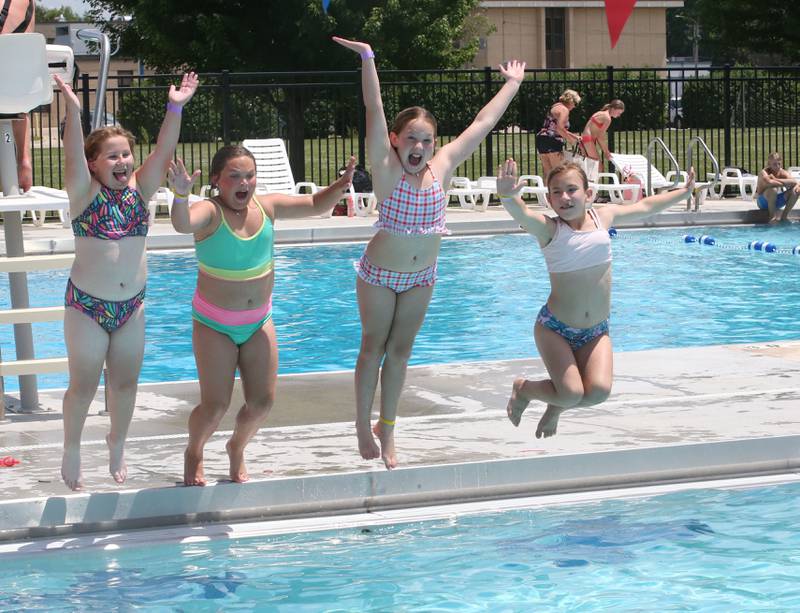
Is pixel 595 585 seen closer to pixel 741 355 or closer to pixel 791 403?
pixel 791 403

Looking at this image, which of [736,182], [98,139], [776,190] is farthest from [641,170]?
[98,139]

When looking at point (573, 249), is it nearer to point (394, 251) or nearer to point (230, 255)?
point (394, 251)

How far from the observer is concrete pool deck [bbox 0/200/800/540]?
6430 mm

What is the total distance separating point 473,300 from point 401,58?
862 inches

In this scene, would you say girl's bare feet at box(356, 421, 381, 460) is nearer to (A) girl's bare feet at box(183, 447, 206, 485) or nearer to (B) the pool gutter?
(B) the pool gutter

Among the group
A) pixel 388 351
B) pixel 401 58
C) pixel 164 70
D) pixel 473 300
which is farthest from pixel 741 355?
pixel 164 70

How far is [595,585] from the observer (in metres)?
5.77

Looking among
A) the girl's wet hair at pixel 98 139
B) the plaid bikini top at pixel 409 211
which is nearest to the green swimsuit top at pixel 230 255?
the girl's wet hair at pixel 98 139

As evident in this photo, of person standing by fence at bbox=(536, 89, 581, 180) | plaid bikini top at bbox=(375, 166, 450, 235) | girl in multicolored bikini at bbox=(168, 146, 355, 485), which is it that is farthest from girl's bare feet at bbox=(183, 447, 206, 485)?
person standing by fence at bbox=(536, 89, 581, 180)

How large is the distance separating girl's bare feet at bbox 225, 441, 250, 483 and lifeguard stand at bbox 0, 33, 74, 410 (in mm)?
1675

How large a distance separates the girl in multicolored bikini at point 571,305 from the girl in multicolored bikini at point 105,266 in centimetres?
190

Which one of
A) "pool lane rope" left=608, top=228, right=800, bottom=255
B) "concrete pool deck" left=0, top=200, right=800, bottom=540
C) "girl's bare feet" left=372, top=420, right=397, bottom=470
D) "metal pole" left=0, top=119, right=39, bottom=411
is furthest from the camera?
"pool lane rope" left=608, top=228, right=800, bottom=255

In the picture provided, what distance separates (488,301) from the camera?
14.5 meters

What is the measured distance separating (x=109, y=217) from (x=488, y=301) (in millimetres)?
8601
